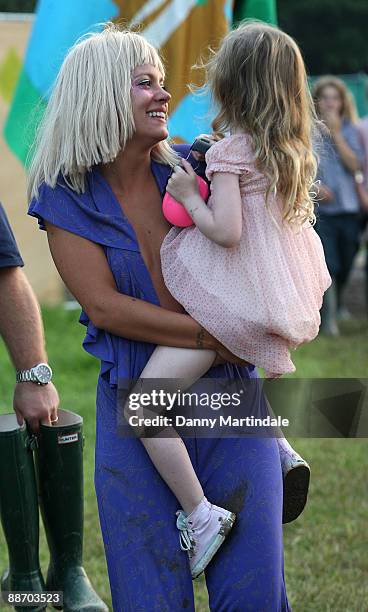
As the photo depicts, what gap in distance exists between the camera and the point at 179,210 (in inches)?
115

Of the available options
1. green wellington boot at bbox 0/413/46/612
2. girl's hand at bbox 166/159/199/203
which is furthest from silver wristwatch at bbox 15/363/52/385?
girl's hand at bbox 166/159/199/203

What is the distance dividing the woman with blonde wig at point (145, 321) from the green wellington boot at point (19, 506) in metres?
0.34

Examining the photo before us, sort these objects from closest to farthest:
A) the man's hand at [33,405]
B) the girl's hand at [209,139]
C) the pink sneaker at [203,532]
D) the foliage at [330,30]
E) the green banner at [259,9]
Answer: the pink sneaker at [203,532], the girl's hand at [209,139], the man's hand at [33,405], the green banner at [259,9], the foliage at [330,30]

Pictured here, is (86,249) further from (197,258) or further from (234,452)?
(234,452)

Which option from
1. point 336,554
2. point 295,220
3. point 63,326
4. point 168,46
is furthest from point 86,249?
point 63,326

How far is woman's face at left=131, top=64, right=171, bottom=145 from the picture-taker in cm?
290

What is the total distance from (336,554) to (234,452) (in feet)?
6.85

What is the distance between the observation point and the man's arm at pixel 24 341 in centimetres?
332

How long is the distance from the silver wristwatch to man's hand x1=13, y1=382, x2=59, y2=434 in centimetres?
1

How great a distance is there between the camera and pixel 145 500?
2873 millimetres

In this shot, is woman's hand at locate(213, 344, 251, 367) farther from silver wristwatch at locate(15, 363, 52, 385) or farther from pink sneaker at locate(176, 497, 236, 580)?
silver wristwatch at locate(15, 363, 52, 385)

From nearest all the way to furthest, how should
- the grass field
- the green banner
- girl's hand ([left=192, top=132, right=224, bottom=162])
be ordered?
girl's hand ([left=192, top=132, right=224, bottom=162]), the grass field, the green banner

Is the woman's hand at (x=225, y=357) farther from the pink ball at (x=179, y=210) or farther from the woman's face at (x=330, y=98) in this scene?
the woman's face at (x=330, y=98)

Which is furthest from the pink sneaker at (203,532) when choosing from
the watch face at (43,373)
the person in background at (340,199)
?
the person in background at (340,199)
